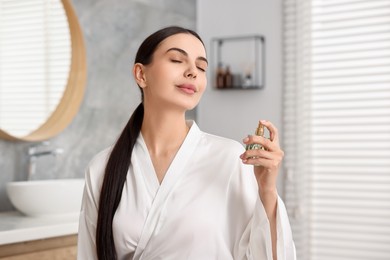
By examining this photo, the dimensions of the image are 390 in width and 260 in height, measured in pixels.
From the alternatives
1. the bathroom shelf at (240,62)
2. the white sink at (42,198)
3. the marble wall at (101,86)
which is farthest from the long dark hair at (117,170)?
the bathroom shelf at (240,62)

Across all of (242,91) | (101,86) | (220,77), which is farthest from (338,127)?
(101,86)

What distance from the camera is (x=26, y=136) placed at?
9.24 feet

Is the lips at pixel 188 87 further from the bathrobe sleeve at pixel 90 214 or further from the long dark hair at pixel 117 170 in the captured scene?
the bathrobe sleeve at pixel 90 214

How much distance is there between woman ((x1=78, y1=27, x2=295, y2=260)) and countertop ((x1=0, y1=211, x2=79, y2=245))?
0.68 metres

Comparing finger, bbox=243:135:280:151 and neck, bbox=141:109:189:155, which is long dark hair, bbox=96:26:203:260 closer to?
neck, bbox=141:109:189:155

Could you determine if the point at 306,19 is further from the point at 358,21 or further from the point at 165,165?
the point at 165,165

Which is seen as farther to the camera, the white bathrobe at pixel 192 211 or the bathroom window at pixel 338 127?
the bathroom window at pixel 338 127

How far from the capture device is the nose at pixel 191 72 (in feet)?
4.98

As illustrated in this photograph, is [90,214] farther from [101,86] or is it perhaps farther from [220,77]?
[220,77]

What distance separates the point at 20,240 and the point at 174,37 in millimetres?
1113

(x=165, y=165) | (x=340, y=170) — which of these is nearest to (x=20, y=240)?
(x=165, y=165)

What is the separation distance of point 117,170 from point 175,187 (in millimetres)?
171

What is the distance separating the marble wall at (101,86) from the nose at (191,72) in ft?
5.14

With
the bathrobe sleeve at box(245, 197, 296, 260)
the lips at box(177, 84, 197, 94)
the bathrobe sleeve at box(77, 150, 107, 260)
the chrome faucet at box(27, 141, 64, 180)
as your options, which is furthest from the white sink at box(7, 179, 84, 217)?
the bathrobe sleeve at box(245, 197, 296, 260)
